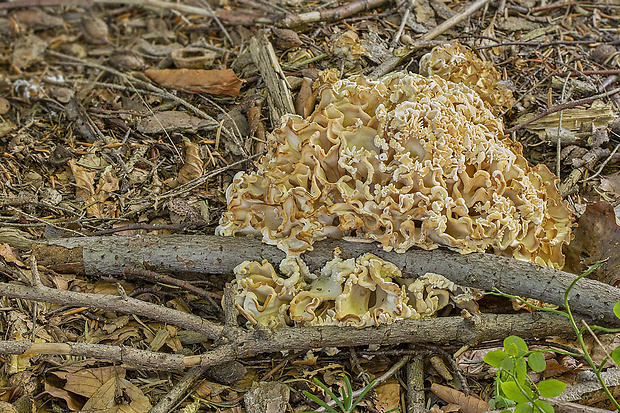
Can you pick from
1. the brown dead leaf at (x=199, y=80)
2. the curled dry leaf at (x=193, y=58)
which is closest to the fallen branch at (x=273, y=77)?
the brown dead leaf at (x=199, y=80)

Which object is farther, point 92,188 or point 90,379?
point 92,188

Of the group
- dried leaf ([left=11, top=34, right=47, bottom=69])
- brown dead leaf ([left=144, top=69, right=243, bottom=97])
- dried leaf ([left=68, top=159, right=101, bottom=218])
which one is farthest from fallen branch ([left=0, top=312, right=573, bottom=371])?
dried leaf ([left=11, top=34, right=47, bottom=69])

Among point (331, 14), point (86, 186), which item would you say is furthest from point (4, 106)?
point (331, 14)

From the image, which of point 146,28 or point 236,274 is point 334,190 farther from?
point 146,28

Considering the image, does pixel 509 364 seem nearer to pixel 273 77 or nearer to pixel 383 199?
pixel 383 199

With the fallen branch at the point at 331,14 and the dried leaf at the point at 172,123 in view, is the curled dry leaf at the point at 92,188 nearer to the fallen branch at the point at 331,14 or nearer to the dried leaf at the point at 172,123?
the dried leaf at the point at 172,123

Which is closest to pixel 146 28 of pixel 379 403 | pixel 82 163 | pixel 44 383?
pixel 82 163

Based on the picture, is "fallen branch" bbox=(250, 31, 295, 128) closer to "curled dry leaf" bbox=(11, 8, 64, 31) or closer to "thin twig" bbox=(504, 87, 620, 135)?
"thin twig" bbox=(504, 87, 620, 135)
